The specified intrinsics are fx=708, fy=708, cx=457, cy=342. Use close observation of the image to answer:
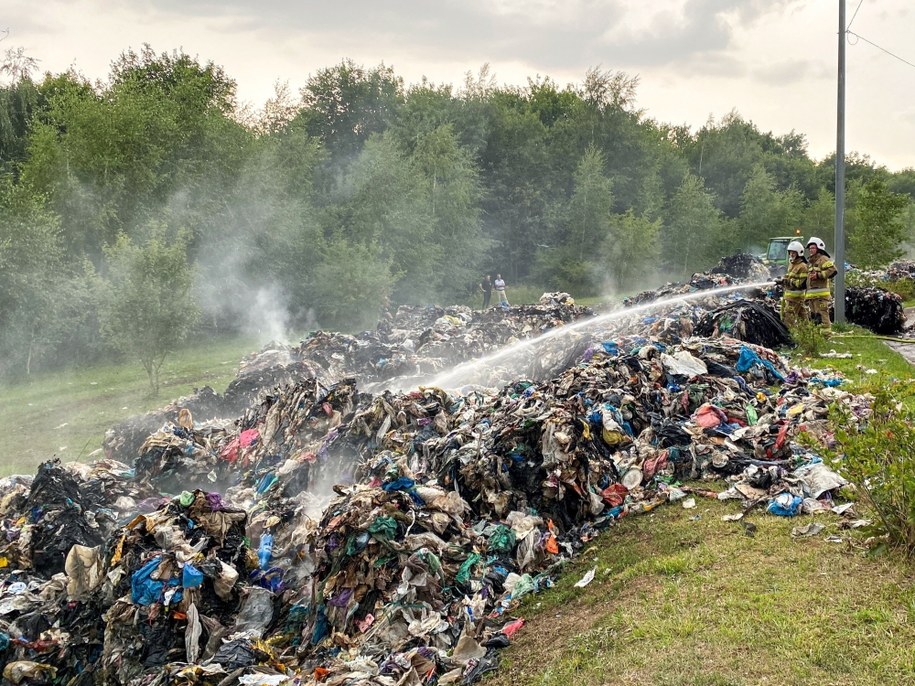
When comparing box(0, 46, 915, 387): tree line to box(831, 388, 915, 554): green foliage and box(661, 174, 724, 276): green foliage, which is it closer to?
box(661, 174, 724, 276): green foliage

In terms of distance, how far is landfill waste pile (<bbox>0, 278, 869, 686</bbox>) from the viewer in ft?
17.6

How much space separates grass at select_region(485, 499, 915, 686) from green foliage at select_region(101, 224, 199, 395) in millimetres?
12280

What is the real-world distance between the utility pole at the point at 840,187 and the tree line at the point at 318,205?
10.2 m

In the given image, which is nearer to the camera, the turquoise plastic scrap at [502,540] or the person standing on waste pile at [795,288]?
the turquoise plastic scrap at [502,540]

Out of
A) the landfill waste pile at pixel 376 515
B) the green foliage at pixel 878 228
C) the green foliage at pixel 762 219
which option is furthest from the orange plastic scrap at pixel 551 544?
the green foliage at pixel 762 219

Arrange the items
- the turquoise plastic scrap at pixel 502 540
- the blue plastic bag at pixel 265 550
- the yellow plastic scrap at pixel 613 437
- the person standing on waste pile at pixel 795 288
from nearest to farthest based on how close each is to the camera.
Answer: the turquoise plastic scrap at pixel 502 540 → the blue plastic bag at pixel 265 550 → the yellow plastic scrap at pixel 613 437 → the person standing on waste pile at pixel 795 288

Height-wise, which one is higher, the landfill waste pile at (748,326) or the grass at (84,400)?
the landfill waste pile at (748,326)

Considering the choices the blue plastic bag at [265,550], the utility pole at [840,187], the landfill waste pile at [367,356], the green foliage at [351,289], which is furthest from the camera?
the green foliage at [351,289]

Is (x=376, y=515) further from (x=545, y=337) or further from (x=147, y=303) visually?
(x=147, y=303)

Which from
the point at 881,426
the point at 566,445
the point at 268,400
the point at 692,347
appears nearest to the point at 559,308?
the point at 692,347

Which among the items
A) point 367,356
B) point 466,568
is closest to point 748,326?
point 367,356

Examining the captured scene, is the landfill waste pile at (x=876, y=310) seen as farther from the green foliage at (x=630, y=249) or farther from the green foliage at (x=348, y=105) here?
the green foliage at (x=348, y=105)

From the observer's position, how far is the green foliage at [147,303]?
50.0ft

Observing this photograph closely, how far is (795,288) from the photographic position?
42.9 feet
